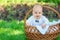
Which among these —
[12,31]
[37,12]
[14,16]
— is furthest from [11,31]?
[14,16]

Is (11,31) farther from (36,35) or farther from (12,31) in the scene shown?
(36,35)

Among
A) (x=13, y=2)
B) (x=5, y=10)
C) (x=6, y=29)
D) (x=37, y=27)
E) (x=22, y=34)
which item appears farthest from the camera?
(x=13, y=2)

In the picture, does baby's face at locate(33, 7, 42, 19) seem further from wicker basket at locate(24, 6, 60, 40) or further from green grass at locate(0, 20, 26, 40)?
green grass at locate(0, 20, 26, 40)

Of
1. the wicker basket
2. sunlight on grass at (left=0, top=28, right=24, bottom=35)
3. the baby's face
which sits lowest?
sunlight on grass at (left=0, top=28, right=24, bottom=35)

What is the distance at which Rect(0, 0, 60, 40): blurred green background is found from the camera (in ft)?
16.6

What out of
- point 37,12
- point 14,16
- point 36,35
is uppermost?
point 37,12

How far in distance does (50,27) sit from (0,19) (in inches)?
82.9

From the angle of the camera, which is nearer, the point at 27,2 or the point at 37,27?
the point at 37,27

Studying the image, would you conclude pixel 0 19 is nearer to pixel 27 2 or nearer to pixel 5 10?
pixel 5 10

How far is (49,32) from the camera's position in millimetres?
4488

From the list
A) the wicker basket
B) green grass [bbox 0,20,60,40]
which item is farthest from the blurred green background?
the wicker basket

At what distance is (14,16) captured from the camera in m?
6.61

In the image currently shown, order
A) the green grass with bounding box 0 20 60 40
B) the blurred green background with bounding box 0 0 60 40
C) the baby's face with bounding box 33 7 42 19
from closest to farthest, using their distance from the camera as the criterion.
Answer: the baby's face with bounding box 33 7 42 19
the green grass with bounding box 0 20 60 40
the blurred green background with bounding box 0 0 60 40

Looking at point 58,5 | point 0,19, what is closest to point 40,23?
point 0,19
